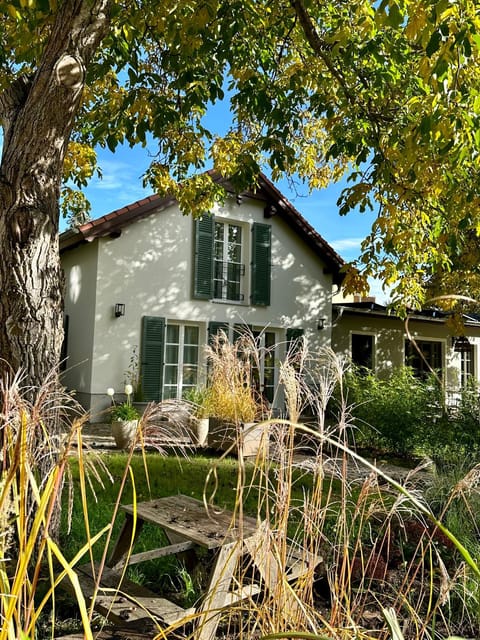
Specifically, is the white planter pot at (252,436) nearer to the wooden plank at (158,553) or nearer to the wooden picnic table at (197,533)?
the wooden picnic table at (197,533)

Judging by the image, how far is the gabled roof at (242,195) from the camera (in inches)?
416

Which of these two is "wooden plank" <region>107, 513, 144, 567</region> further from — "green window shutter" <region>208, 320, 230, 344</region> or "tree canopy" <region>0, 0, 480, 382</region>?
"green window shutter" <region>208, 320, 230, 344</region>

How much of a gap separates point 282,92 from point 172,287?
664 cm

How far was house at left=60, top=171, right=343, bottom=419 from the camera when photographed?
1090cm

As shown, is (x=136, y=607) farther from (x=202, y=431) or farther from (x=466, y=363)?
(x=466, y=363)

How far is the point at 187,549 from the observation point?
2.89 m

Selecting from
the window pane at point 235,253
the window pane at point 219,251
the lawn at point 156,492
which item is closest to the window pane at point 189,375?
the window pane at point 219,251

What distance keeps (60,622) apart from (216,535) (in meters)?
0.76

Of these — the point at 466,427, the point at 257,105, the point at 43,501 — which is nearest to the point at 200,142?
the point at 257,105

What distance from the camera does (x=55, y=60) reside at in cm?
289

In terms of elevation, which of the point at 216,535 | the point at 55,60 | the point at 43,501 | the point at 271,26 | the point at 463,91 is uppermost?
the point at 271,26

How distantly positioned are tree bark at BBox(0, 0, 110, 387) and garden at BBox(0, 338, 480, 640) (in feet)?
1.35

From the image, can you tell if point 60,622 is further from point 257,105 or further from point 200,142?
point 200,142

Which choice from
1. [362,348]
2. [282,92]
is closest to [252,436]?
[282,92]
